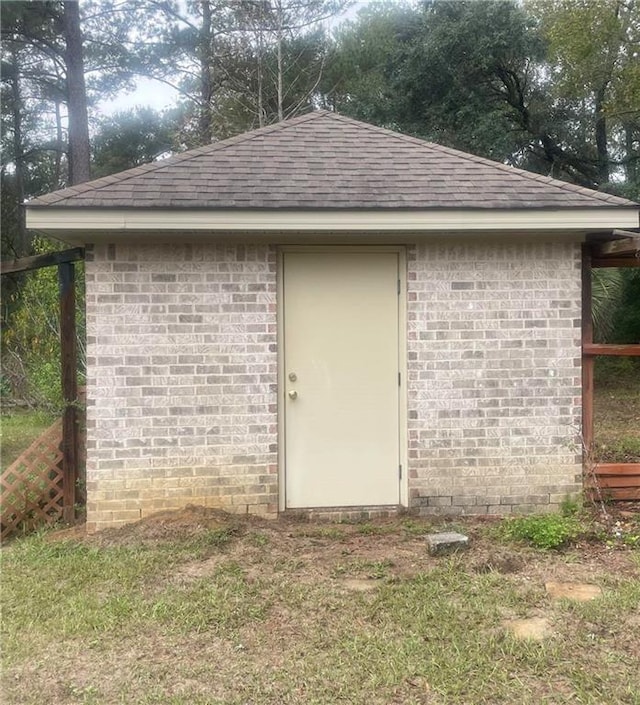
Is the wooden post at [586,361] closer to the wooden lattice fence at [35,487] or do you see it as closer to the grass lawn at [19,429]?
the wooden lattice fence at [35,487]

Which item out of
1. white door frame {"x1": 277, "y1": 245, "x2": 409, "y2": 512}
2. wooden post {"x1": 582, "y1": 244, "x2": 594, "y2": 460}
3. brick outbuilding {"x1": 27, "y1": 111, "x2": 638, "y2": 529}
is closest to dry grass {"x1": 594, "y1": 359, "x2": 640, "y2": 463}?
wooden post {"x1": 582, "y1": 244, "x2": 594, "y2": 460}

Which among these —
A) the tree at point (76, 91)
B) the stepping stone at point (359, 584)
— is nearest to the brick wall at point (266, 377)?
the stepping stone at point (359, 584)

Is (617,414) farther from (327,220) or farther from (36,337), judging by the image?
(36,337)

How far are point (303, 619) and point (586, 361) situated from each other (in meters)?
3.32

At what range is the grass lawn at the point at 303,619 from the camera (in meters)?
2.95

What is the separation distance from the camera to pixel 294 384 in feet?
17.5

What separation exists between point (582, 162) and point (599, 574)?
17120 millimetres

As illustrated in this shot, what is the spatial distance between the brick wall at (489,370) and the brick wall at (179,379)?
4.09 ft

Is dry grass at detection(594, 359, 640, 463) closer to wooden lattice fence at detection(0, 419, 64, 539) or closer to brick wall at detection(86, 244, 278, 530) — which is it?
brick wall at detection(86, 244, 278, 530)

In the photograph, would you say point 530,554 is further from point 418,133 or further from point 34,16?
point 34,16

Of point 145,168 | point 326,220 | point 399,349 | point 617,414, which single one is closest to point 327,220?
point 326,220

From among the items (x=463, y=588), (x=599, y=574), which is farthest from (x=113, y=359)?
(x=599, y=574)

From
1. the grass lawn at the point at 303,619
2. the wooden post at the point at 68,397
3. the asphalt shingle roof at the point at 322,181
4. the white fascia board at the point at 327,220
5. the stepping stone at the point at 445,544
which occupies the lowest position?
the grass lawn at the point at 303,619

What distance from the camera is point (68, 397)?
216 inches
